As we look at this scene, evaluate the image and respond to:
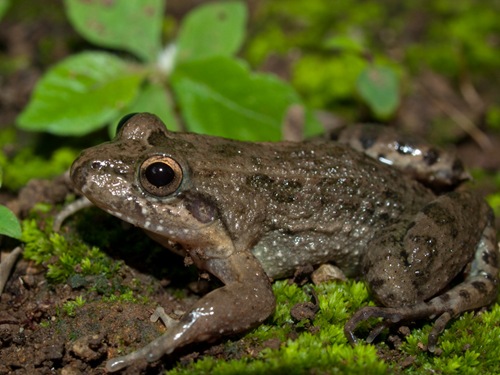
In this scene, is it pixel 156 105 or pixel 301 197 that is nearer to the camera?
pixel 301 197

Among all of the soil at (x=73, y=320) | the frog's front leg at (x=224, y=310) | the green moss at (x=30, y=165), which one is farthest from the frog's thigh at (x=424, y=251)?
the green moss at (x=30, y=165)

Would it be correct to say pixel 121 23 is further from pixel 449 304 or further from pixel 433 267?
pixel 449 304

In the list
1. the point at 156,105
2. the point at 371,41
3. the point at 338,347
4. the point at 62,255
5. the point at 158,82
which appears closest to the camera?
the point at 338,347

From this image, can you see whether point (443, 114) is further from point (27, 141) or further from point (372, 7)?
point (27, 141)

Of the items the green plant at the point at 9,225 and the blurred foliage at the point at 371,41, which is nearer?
the green plant at the point at 9,225

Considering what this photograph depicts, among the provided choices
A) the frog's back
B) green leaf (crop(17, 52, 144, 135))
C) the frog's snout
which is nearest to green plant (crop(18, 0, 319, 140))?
green leaf (crop(17, 52, 144, 135))

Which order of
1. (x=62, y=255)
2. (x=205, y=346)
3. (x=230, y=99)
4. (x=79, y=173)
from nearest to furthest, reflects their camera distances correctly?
(x=205, y=346), (x=79, y=173), (x=62, y=255), (x=230, y=99)

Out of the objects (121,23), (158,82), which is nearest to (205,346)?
(158,82)

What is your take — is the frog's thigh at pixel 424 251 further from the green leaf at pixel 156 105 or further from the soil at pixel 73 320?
the green leaf at pixel 156 105
